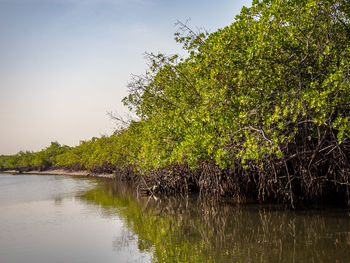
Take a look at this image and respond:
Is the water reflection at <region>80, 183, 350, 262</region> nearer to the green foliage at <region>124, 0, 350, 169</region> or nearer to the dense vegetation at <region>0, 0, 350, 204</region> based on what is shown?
the dense vegetation at <region>0, 0, 350, 204</region>

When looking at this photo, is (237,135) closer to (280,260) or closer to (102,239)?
(280,260)

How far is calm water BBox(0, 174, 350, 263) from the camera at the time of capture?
520 centimetres

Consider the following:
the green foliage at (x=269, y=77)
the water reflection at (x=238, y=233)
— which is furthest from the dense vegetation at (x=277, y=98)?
the water reflection at (x=238, y=233)

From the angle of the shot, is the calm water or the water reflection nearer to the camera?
the water reflection

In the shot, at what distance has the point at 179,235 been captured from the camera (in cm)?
653

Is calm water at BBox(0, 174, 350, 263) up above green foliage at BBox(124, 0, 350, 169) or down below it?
below

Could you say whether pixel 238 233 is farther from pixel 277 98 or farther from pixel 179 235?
pixel 277 98

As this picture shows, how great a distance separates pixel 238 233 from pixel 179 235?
1088 mm

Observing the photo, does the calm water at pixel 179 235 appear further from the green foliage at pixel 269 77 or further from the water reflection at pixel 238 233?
the green foliage at pixel 269 77

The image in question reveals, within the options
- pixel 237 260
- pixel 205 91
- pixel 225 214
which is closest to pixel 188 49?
pixel 205 91

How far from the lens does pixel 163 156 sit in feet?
29.9

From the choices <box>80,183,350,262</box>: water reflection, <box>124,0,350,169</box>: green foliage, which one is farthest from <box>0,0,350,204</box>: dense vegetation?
<box>80,183,350,262</box>: water reflection

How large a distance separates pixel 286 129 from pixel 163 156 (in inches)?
136

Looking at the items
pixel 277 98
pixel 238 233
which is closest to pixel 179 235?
pixel 238 233
